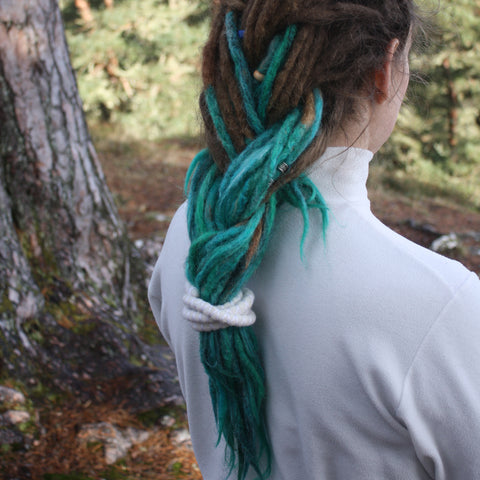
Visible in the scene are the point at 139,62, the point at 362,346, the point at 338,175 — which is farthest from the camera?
the point at 139,62

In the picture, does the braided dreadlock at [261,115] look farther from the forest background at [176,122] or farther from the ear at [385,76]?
the forest background at [176,122]

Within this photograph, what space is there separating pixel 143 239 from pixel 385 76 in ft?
13.1

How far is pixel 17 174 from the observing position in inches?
115

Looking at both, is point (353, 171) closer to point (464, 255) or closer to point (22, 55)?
point (22, 55)

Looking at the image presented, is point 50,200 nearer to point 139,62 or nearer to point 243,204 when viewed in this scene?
point 243,204

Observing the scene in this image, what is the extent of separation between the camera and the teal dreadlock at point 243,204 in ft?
3.13

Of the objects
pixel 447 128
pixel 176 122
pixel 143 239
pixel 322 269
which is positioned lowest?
pixel 447 128

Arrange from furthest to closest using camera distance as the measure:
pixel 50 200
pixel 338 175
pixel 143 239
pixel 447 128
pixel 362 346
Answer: pixel 447 128 → pixel 143 239 → pixel 50 200 → pixel 338 175 → pixel 362 346

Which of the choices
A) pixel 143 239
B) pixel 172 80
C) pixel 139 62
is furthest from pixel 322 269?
pixel 172 80

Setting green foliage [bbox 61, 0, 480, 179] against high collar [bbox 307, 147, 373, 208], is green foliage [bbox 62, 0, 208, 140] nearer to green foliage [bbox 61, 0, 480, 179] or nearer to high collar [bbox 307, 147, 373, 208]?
green foliage [bbox 61, 0, 480, 179]

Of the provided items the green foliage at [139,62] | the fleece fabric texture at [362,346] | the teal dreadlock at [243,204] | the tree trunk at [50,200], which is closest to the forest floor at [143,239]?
the tree trunk at [50,200]

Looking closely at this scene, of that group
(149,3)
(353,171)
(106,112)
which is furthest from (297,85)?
(106,112)

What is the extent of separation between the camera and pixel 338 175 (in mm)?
1038

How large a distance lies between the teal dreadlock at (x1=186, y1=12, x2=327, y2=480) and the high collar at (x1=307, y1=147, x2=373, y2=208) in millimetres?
36
